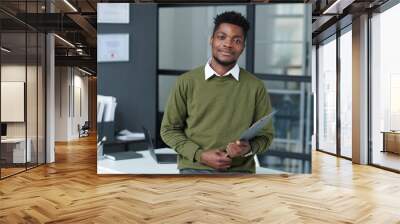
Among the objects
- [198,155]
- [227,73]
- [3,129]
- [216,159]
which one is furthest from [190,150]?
[3,129]

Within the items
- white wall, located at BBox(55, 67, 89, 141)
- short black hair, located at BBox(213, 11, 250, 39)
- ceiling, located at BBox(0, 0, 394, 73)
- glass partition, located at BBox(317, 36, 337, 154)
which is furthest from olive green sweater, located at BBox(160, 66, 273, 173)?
white wall, located at BBox(55, 67, 89, 141)

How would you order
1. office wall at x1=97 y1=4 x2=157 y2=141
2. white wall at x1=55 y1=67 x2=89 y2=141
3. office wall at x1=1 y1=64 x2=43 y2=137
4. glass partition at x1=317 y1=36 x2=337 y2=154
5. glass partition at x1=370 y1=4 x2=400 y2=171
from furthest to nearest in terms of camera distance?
1. white wall at x1=55 y1=67 x2=89 y2=141
2. glass partition at x1=317 y1=36 x2=337 y2=154
3. glass partition at x1=370 y1=4 x2=400 y2=171
4. office wall at x1=1 y1=64 x2=43 y2=137
5. office wall at x1=97 y1=4 x2=157 y2=141

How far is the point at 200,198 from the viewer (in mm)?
4895

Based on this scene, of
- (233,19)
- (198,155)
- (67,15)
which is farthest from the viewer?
(67,15)

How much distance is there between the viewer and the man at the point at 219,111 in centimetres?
556

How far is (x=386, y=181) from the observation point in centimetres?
616

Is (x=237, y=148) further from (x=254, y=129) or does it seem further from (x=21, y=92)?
(x=21, y=92)

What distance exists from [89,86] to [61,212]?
17815 mm

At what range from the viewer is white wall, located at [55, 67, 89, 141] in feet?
50.6

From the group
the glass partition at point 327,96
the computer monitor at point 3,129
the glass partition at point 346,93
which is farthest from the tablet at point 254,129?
the glass partition at point 327,96

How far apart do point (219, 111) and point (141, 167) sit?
4.73 ft

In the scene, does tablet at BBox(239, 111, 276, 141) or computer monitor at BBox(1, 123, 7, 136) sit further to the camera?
computer monitor at BBox(1, 123, 7, 136)

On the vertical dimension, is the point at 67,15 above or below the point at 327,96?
above

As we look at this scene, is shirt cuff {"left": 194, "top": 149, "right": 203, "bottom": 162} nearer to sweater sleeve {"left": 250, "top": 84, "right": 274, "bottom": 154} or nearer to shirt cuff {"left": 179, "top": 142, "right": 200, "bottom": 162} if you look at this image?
shirt cuff {"left": 179, "top": 142, "right": 200, "bottom": 162}
